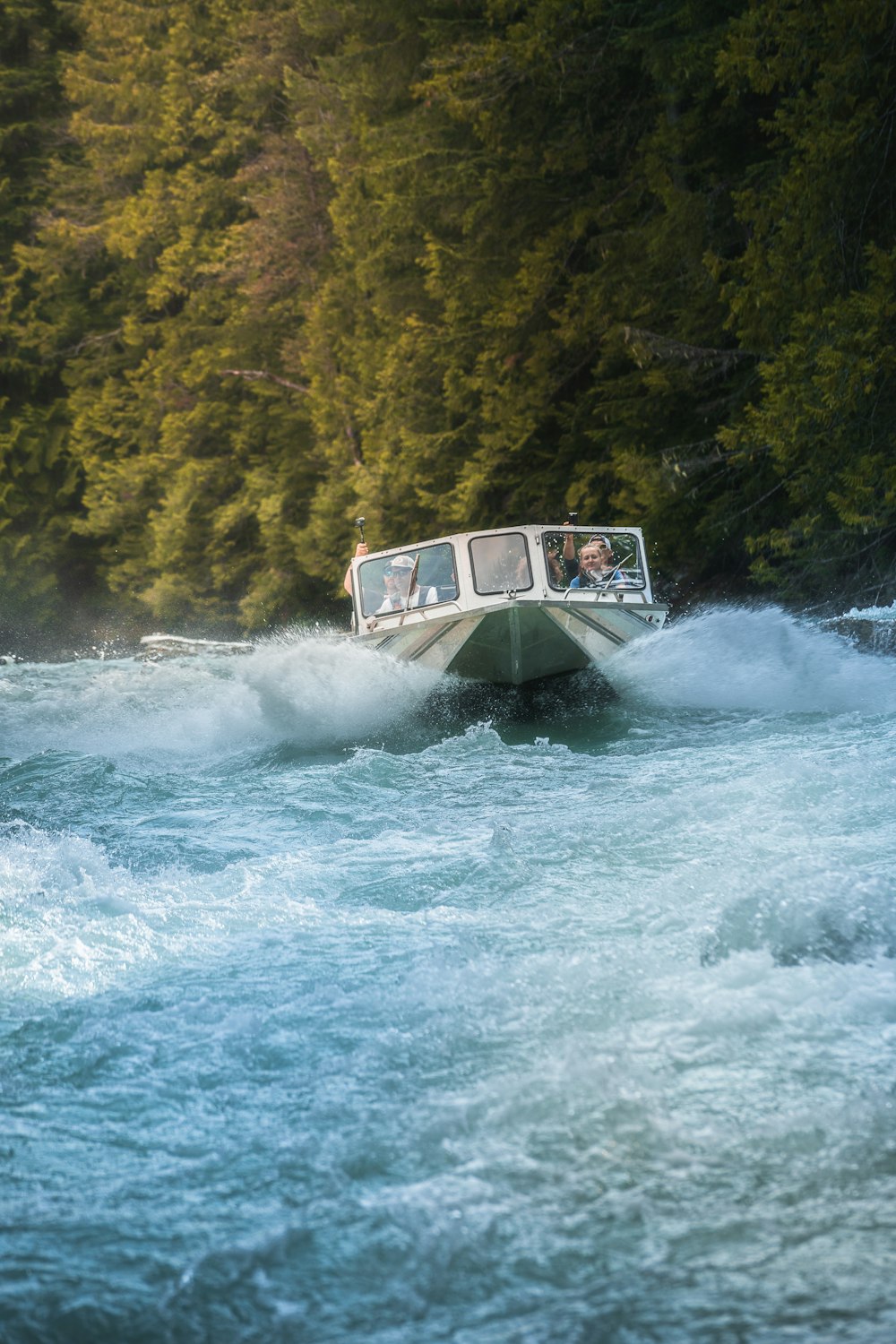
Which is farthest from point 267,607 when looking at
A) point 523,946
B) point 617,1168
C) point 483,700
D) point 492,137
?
point 617,1168

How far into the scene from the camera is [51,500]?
1496 inches

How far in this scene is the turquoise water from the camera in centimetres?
348

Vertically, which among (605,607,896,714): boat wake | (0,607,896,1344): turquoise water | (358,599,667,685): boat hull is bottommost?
(0,607,896,1344): turquoise water

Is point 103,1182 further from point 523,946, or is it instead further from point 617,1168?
point 523,946

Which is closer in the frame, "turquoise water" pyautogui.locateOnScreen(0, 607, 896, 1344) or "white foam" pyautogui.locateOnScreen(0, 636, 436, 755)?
"turquoise water" pyautogui.locateOnScreen(0, 607, 896, 1344)

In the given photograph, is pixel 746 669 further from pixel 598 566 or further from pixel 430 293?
pixel 430 293

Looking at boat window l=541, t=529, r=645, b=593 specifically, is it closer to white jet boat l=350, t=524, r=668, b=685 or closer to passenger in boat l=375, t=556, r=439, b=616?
white jet boat l=350, t=524, r=668, b=685

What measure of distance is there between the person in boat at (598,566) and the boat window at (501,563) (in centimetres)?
55

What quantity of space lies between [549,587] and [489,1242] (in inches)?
381

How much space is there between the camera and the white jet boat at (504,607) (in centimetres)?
1284

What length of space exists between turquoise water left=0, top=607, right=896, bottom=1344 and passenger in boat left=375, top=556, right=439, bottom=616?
378 centimetres

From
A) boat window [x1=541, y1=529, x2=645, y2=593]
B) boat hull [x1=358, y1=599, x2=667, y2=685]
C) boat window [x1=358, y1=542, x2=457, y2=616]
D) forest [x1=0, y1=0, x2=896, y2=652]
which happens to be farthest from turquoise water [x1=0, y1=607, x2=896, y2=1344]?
forest [x1=0, y1=0, x2=896, y2=652]

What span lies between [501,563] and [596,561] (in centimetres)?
106

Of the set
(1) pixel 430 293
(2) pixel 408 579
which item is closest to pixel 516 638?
(2) pixel 408 579
